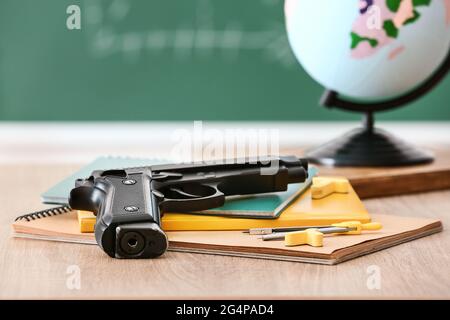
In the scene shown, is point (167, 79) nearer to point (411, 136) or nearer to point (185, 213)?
point (411, 136)

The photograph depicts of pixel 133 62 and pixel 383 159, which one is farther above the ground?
pixel 133 62

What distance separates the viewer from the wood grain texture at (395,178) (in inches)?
44.1

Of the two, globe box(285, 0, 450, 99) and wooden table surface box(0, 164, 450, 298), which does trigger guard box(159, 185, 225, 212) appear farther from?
globe box(285, 0, 450, 99)

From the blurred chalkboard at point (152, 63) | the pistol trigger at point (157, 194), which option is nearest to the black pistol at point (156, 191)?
the pistol trigger at point (157, 194)

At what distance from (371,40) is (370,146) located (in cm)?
16

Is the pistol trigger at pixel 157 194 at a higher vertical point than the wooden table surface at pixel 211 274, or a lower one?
higher

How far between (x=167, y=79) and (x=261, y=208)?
79 cm

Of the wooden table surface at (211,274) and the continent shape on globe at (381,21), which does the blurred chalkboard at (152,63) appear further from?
the wooden table surface at (211,274)

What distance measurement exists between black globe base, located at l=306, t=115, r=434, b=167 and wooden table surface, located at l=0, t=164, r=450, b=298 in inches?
12.5

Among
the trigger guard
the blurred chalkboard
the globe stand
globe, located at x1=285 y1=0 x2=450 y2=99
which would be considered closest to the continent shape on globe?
globe, located at x1=285 y1=0 x2=450 y2=99

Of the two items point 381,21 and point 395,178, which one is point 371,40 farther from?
point 395,178

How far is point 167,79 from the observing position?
1642 mm

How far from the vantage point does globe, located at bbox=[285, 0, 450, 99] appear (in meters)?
1.12
